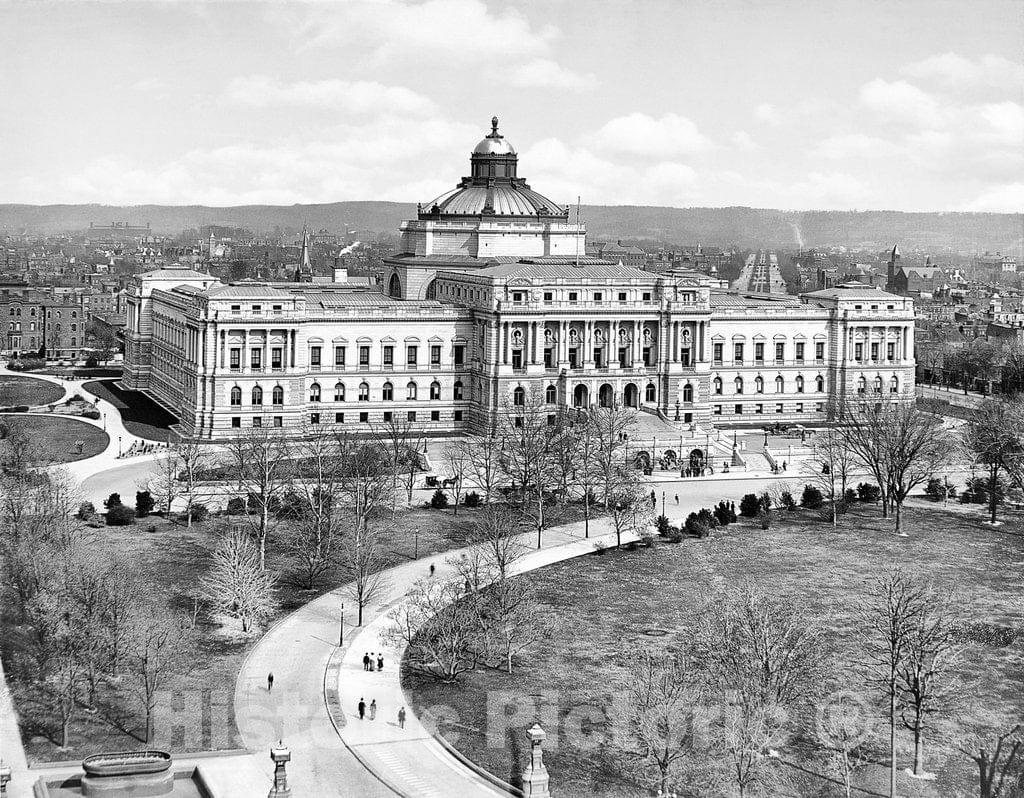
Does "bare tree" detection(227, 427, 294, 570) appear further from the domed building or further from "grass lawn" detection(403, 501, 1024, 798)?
the domed building

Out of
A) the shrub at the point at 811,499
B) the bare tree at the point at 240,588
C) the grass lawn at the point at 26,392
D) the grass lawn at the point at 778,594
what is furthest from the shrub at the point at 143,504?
the grass lawn at the point at 26,392

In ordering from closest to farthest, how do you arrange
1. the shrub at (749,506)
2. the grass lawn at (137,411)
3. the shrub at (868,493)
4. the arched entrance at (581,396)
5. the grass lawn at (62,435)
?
the shrub at (749,506)
the shrub at (868,493)
the grass lawn at (62,435)
the grass lawn at (137,411)
the arched entrance at (581,396)

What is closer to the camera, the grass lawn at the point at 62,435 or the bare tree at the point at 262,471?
A: the bare tree at the point at 262,471

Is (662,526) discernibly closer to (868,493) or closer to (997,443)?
(868,493)

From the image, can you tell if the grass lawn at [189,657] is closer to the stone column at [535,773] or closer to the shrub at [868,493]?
→ the stone column at [535,773]

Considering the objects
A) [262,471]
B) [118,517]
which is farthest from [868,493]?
[118,517]

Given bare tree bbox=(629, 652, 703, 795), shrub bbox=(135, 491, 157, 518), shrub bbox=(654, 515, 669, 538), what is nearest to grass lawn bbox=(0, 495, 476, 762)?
shrub bbox=(135, 491, 157, 518)
